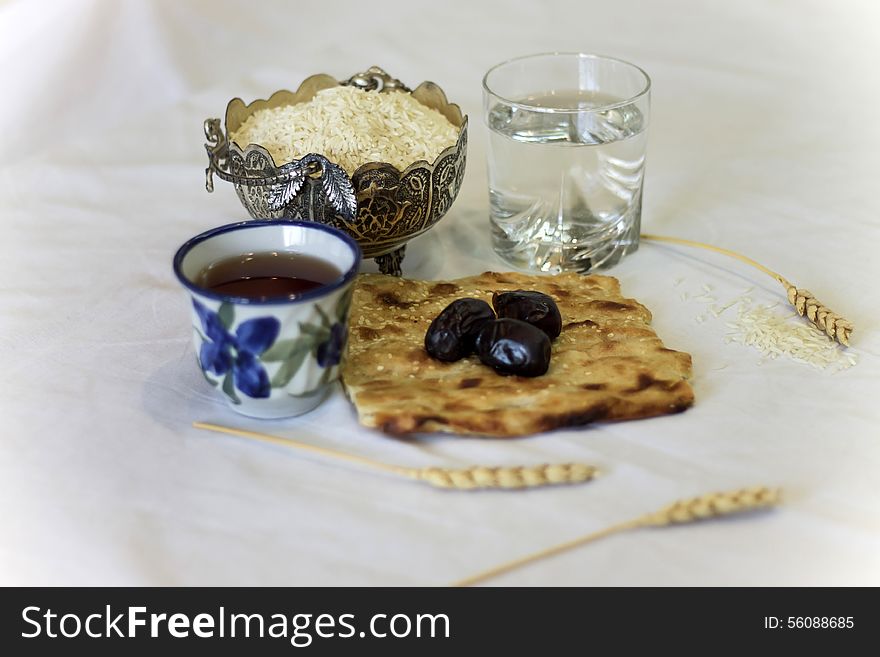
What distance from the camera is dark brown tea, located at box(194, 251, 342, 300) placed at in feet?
4.04

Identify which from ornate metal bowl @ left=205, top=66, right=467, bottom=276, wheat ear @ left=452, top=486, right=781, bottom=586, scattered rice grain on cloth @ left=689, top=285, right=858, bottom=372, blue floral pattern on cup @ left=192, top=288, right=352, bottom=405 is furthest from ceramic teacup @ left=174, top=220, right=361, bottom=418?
scattered rice grain on cloth @ left=689, top=285, right=858, bottom=372

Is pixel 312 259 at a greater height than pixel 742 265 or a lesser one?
greater

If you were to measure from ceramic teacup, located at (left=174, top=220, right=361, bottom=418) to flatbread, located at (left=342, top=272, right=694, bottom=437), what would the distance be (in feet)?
0.23

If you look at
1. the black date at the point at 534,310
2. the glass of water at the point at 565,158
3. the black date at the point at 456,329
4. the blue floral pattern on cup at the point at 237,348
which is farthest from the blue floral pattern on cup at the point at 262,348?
the glass of water at the point at 565,158

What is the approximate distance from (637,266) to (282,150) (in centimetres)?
55

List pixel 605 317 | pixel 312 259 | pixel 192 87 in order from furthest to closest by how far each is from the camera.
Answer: pixel 192 87 → pixel 605 317 → pixel 312 259

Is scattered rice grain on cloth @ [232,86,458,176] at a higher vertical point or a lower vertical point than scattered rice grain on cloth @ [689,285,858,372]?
higher

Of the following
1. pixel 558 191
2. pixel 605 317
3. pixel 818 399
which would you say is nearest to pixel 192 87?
pixel 558 191

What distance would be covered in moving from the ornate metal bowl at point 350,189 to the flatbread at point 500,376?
9cm

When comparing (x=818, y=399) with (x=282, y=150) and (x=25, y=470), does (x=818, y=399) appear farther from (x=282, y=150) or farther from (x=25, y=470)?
(x=25, y=470)

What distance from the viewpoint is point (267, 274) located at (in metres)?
1.26

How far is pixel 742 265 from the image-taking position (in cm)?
159

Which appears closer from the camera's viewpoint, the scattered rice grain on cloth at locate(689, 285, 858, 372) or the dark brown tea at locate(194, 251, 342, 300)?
the dark brown tea at locate(194, 251, 342, 300)

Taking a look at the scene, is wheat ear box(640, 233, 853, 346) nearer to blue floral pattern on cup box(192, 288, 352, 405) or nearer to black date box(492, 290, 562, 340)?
black date box(492, 290, 562, 340)
